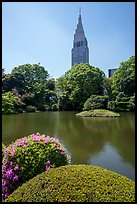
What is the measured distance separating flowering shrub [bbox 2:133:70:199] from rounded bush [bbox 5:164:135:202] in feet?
2.41

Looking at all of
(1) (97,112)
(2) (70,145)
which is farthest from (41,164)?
(1) (97,112)

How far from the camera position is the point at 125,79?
1115 inches

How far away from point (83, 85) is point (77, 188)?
27.6 m

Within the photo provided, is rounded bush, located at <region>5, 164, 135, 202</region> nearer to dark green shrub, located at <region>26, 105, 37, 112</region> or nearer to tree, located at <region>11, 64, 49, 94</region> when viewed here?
dark green shrub, located at <region>26, 105, 37, 112</region>

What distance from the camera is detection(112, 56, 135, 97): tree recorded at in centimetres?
2770

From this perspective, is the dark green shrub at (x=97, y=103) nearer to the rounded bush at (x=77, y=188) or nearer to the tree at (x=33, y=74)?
the tree at (x=33, y=74)

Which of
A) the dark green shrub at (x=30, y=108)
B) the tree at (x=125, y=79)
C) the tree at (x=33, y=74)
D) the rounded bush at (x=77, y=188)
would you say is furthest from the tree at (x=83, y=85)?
the rounded bush at (x=77, y=188)

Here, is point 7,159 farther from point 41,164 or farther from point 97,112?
point 97,112

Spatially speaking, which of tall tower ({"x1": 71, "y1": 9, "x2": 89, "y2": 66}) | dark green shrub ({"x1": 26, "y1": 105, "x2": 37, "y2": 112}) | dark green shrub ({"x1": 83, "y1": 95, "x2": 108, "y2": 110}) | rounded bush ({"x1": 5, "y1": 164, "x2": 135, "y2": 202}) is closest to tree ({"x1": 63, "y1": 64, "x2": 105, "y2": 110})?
dark green shrub ({"x1": 83, "y1": 95, "x2": 108, "y2": 110})

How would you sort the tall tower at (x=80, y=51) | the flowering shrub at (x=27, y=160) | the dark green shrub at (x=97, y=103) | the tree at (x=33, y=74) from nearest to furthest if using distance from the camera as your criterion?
1. the flowering shrub at (x=27, y=160)
2. the dark green shrub at (x=97, y=103)
3. the tree at (x=33, y=74)
4. the tall tower at (x=80, y=51)

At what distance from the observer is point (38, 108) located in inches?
1142

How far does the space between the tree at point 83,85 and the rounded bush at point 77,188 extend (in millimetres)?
26474

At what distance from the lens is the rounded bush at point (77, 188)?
73.0 inches

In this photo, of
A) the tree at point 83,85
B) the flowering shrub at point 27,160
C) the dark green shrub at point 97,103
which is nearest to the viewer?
the flowering shrub at point 27,160
